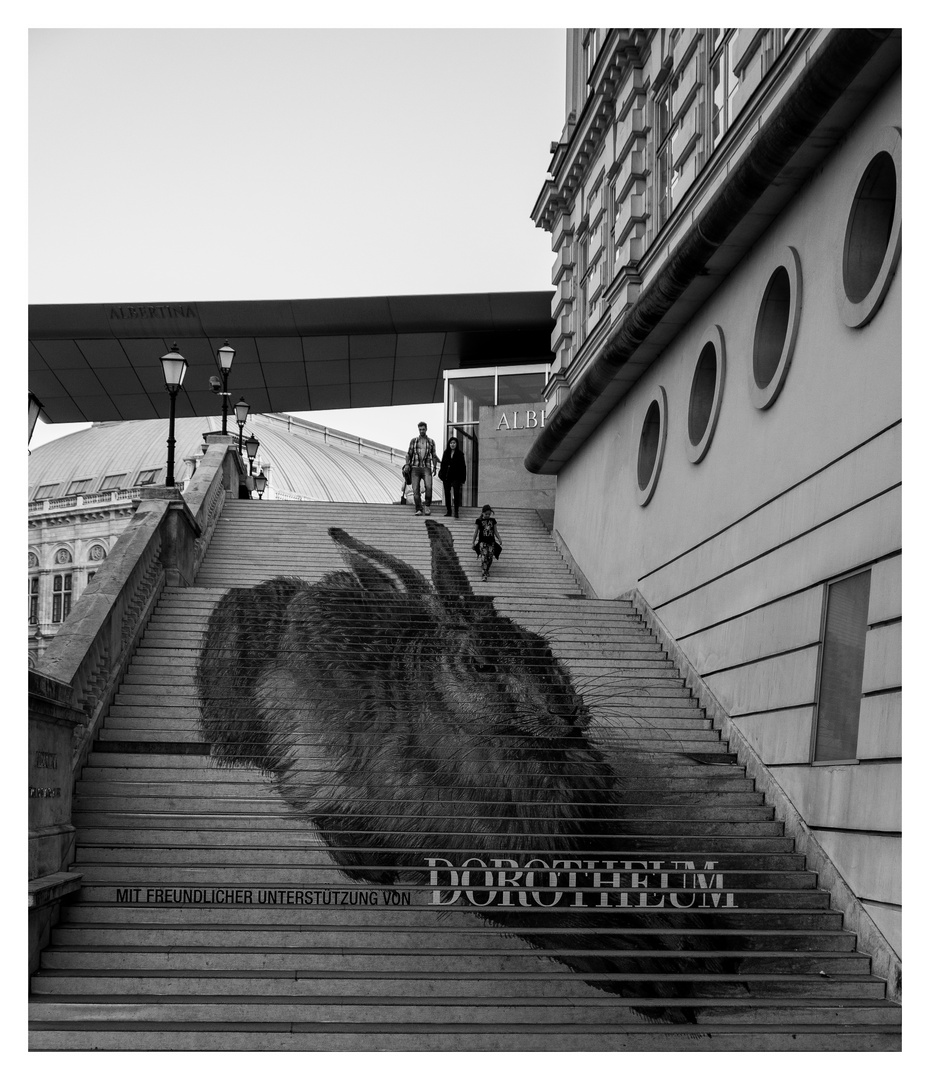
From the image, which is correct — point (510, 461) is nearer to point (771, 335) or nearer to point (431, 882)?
point (771, 335)

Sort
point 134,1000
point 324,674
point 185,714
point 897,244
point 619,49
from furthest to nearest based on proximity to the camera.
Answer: point 619,49 → point 324,674 → point 185,714 → point 897,244 → point 134,1000

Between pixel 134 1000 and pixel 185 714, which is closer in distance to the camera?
pixel 134 1000

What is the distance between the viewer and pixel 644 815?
463 inches

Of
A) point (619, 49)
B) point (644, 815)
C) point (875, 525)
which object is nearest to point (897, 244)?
point (875, 525)

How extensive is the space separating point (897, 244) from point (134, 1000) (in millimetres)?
7998

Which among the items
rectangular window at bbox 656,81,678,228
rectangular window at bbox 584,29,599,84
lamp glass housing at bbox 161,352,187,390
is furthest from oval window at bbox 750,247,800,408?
rectangular window at bbox 584,29,599,84

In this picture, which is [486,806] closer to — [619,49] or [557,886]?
[557,886]

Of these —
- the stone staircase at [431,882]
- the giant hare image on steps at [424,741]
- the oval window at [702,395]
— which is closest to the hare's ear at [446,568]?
the giant hare image on steps at [424,741]

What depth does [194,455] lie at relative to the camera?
263 feet

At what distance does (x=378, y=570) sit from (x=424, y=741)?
24.6ft

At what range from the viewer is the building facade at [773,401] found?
10383 mm

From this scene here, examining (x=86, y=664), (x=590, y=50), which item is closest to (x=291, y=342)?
(x=590, y=50)

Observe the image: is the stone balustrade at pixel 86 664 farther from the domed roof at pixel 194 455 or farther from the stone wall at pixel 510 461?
the domed roof at pixel 194 455

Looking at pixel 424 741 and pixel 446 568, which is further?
pixel 446 568
